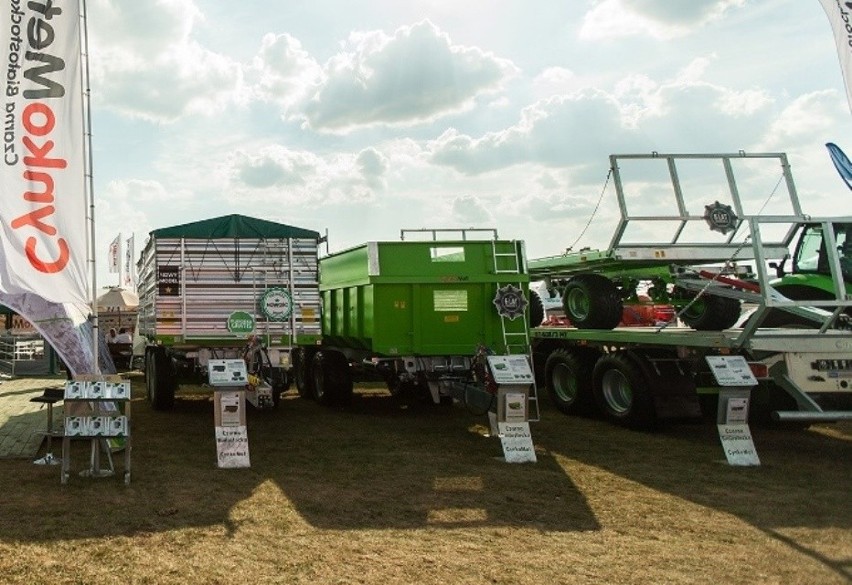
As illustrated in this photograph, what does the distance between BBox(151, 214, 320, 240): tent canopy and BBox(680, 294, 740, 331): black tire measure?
19.2 ft

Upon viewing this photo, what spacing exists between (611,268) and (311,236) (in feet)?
13.9

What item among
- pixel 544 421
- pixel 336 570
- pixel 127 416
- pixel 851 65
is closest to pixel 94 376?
pixel 127 416

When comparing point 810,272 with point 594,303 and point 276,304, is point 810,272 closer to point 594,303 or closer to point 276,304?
point 594,303

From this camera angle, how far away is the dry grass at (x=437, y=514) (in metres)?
5.01

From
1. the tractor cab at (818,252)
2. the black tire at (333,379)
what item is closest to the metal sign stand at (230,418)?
the black tire at (333,379)

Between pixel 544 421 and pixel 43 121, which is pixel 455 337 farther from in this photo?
pixel 43 121

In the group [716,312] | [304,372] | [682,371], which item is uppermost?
[716,312]

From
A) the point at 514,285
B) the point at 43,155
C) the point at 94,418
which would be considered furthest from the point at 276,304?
the point at 43,155

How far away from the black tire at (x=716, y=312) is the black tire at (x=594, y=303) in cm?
104

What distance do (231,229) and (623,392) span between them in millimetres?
5674

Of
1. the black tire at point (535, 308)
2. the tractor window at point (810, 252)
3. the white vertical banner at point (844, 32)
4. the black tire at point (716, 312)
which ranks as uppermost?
the white vertical banner at point (844, 32)

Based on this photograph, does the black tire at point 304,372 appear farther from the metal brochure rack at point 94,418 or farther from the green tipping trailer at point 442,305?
the metal brochure rack at point 94,418

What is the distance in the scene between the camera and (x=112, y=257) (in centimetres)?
2880

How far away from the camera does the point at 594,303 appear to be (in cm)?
1136
